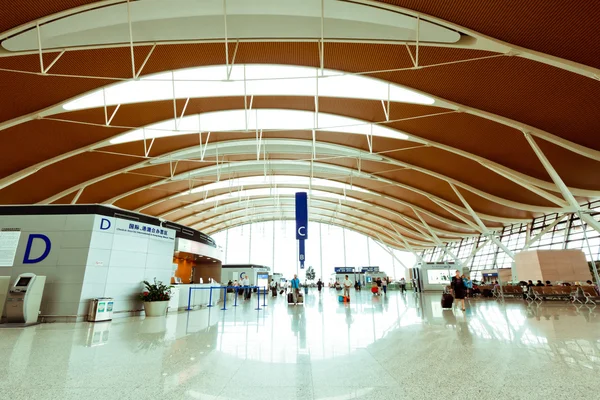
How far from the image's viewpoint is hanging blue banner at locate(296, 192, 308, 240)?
813 inches

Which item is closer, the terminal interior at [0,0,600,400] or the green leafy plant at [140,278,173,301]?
the terminal interior at [0,0,600,400]

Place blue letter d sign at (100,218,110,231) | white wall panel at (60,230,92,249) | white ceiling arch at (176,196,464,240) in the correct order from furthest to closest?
white ceiling arch at (176,196,464,240)
blue letter d sign at (100,218,110,231)
white wall panel at (60,230,92,249)

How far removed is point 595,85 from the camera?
12633mm

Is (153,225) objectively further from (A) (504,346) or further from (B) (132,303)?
(A) (504,346)

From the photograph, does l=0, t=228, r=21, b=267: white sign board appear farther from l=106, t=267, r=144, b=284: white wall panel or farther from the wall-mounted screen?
the wall-mounted screen

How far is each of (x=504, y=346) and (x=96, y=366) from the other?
716 cm

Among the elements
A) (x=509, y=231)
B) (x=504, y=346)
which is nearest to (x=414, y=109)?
(x=504, y=346)

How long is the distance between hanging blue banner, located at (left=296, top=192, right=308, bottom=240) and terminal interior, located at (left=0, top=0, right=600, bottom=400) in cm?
14

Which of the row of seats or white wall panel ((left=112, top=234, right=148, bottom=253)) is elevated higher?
white wall panel ((left=112, top=234, right=148, bottom=253))

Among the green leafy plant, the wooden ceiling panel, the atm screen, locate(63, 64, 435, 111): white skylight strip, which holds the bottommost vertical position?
the green leafy plant

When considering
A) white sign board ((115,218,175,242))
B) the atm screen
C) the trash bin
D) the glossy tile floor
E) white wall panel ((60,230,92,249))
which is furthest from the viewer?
white sign board ((115,218,175,242))

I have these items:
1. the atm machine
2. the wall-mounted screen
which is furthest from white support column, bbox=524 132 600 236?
the atm machine

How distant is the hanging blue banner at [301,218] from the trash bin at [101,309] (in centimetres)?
1122

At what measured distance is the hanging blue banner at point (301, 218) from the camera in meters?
20.7
